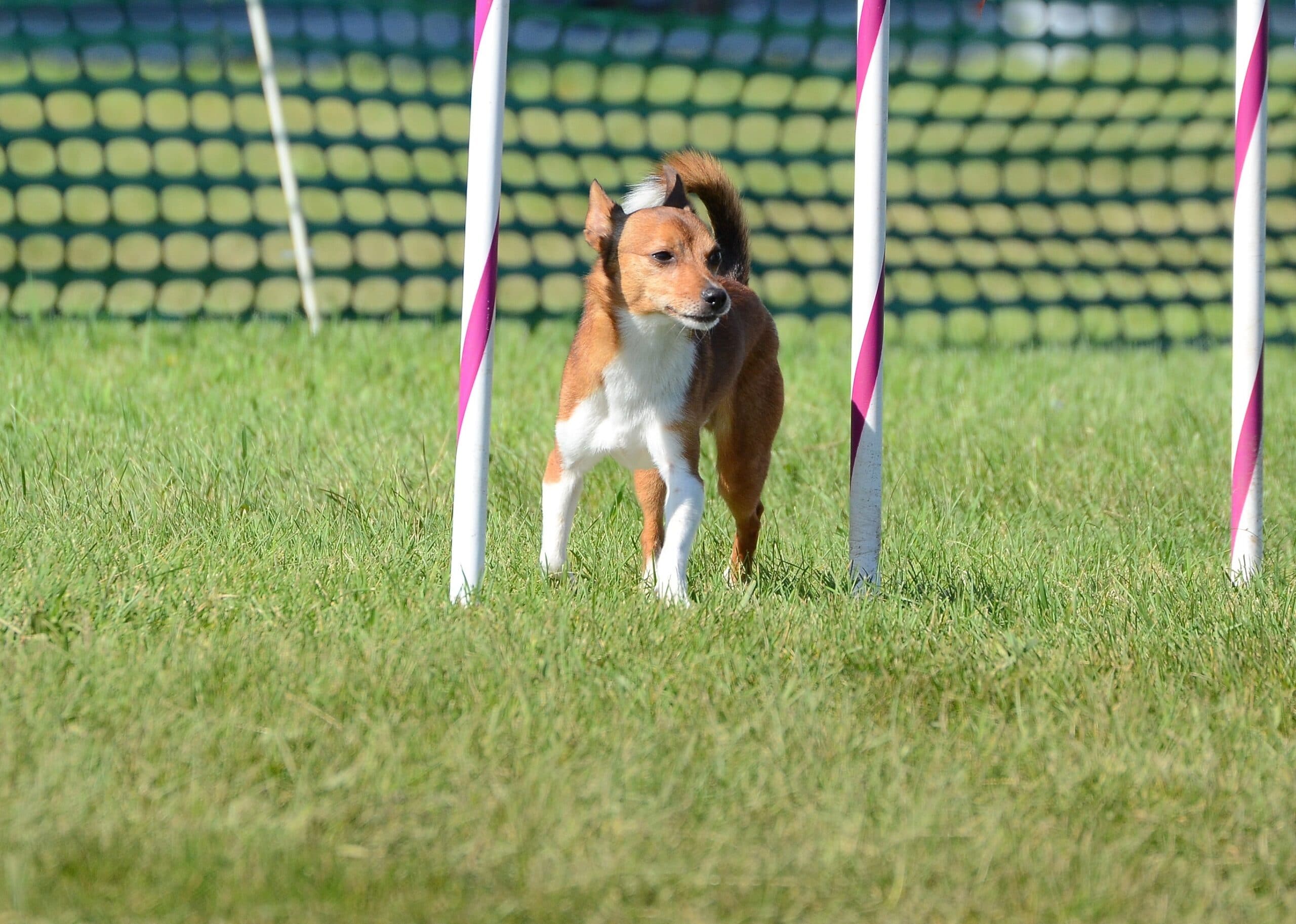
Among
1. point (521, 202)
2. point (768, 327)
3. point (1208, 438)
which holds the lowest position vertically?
point (1208, 438)

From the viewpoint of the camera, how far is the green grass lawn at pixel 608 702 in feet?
9.14

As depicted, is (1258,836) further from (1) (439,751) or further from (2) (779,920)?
(1) (439,751)

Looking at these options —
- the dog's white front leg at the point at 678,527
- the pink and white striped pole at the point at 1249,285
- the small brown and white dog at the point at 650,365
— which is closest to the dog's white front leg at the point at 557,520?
the small brown and white dog at the point at 650,365

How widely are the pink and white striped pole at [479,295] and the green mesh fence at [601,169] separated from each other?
5.28m

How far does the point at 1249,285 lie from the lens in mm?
4816

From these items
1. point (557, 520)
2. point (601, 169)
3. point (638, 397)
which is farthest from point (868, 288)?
point (601, 169)

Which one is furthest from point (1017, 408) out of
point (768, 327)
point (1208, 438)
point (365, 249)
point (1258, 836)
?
point (365, 249)

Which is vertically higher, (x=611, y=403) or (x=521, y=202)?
(x=521, y=202)

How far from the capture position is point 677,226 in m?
4.45

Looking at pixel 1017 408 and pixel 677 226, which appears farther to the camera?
pixel 1017 408

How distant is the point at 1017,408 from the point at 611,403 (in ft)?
12.3

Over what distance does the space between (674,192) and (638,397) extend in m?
0.74

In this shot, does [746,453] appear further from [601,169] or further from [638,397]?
[601,169]

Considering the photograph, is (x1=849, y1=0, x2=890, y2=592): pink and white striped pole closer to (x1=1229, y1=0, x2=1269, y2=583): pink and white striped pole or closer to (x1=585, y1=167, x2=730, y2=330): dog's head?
(x1=585, y1=167, x2=730, y2=330): dog's head
